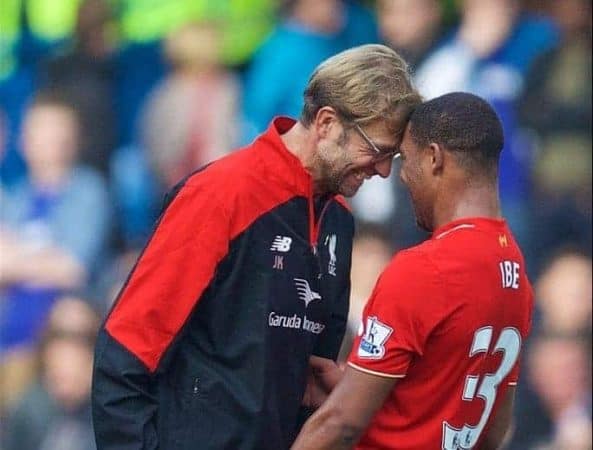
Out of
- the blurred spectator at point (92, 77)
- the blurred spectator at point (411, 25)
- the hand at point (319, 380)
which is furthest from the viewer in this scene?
the blurred spectator at point (92, 77)

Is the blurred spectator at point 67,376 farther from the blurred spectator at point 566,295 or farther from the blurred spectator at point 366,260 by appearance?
the blurred spectator at point 566,295

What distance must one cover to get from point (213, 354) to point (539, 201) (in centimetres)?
320

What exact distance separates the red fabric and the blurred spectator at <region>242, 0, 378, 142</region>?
123 inches

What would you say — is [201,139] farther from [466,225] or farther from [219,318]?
[466,225]

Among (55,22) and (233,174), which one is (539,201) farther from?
(233,174)

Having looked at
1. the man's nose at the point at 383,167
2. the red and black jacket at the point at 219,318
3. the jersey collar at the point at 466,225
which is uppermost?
the man's nose at the point at 383,167

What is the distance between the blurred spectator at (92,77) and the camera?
6.77m

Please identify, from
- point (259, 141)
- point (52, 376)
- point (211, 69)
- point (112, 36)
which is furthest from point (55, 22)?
point (259, 141)

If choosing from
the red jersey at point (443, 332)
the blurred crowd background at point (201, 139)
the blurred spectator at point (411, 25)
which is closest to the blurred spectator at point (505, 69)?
the blurred crowd background at point (201, 139)

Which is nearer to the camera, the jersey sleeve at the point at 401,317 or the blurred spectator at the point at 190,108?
the jersey sleeve at the point at 401,317

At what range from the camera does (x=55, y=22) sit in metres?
6.83

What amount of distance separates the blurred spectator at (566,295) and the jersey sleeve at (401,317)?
3.23 metres

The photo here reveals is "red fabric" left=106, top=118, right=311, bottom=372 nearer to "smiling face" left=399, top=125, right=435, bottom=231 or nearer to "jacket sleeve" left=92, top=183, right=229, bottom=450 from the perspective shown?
"jacket sleeve" left=92, top=183, right=229, bottom=450

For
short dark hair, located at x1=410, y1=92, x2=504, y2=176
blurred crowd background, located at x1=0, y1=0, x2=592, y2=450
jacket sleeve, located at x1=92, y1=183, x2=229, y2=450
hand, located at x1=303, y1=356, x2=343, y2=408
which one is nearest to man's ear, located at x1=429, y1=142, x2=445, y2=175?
short dark hair, located at x1=410, y1=92, x2=504, y2=176
